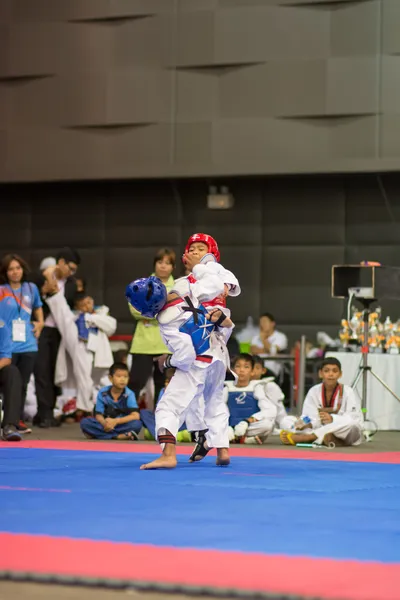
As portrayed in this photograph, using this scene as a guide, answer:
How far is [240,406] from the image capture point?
762 centimetres

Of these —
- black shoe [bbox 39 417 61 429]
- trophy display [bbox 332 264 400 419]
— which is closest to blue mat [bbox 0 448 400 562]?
trophy display [bbox 332 264 400 419]

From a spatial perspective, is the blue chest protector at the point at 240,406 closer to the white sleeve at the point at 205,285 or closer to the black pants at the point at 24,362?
the black pants at the point at 24,362

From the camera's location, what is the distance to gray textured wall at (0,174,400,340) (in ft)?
38.9

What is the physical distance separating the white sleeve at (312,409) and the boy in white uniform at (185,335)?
1.89 m

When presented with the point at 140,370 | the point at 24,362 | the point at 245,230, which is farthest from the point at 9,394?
the point at 245,230

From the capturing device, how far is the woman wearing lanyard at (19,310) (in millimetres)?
7625

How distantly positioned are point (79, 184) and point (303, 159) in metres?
2.86

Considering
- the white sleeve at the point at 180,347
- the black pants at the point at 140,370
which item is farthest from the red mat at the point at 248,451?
the white sleeve at the point at 180,347

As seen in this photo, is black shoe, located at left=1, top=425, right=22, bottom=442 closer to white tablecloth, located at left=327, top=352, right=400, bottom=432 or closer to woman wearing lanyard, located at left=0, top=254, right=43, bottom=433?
woman wearing lanyard, located at left=0, top=254, right=43, bottom=433

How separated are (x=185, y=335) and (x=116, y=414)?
2431mm

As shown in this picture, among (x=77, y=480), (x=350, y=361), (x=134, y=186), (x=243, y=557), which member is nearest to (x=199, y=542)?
(x=243, y=557)

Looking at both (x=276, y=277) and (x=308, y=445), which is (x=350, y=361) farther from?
(x=276, y=277)

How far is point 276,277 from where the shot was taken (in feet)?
39.9

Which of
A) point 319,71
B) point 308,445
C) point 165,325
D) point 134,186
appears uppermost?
point 319,71
